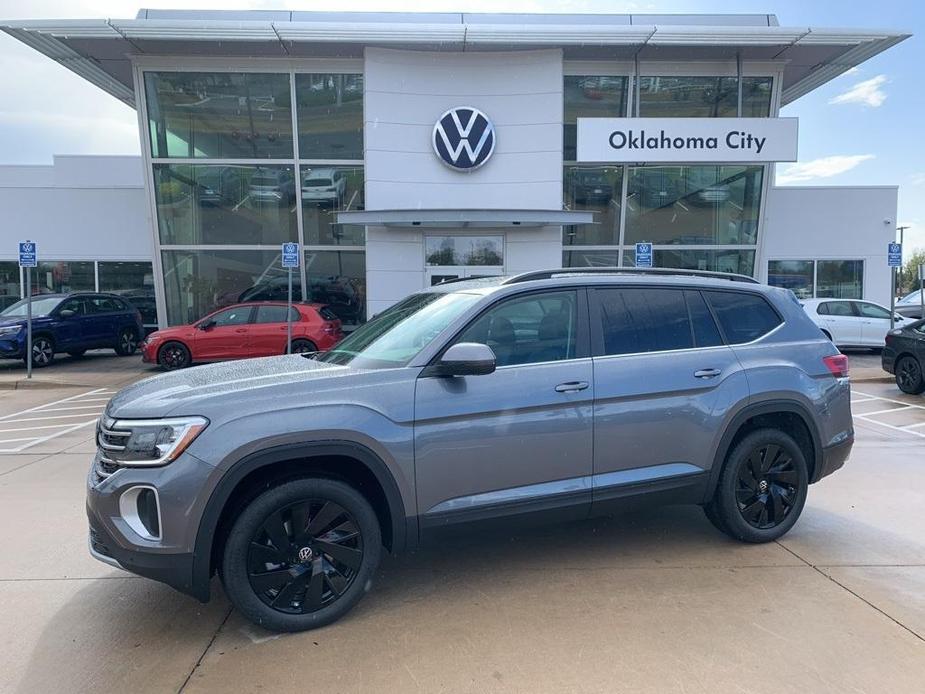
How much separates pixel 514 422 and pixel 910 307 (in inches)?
1037

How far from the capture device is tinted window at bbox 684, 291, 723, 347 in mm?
4301

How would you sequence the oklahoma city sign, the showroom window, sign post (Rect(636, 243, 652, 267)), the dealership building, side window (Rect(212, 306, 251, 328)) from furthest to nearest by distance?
the showroom window, the oklahoma city sign, the dealership building, side window (Rect(212, 306, 251, 328)), sign post (Rect(636, 243, 652, 267))

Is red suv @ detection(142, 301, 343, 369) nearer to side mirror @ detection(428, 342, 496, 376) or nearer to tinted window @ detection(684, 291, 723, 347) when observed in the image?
tinted window @ detection(684, 291, 723, 347)

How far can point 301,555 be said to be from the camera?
3.30m

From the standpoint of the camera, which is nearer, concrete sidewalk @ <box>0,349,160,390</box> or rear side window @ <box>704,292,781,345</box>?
rear side window @ <box>704,292,781,345</box>

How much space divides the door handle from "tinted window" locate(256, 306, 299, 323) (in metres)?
11.8

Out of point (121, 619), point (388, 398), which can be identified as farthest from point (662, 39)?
point (121, 619)

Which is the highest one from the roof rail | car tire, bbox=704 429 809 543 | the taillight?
the roof rail

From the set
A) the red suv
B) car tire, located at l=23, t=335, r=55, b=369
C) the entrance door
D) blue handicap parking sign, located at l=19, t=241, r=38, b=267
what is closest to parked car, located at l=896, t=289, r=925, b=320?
the entrance door

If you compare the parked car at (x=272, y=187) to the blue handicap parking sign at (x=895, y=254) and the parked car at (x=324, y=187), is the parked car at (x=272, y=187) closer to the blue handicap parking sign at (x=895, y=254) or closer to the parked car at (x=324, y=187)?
the parked car at (x=324, y=187)

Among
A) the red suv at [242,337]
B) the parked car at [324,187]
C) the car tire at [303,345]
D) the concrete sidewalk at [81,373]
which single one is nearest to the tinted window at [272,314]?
the red suv at [242,337]

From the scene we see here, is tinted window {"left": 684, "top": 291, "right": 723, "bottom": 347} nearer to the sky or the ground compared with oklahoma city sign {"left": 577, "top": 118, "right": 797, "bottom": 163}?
nearer to the ground

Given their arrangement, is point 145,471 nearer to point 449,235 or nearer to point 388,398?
point 388,398

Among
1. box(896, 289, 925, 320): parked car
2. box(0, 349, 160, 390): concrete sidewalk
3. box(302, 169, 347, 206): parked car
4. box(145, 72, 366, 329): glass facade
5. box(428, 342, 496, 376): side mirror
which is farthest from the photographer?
box(896, 289, 925, 320): parked car
